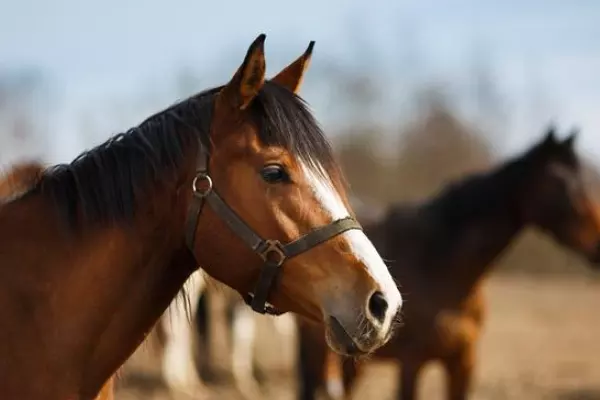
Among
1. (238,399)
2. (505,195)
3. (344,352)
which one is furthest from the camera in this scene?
(238,399)

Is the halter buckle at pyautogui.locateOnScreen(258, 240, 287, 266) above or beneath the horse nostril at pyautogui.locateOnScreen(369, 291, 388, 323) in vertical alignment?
above

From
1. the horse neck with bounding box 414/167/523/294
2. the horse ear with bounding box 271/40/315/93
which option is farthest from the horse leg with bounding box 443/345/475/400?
the horse ear with bounding box 271/40/315/93

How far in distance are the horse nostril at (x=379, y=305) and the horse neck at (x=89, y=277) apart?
549 mm

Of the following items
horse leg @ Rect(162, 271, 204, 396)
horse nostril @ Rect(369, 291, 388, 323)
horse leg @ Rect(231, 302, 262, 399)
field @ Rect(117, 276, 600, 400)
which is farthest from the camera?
horse leg @ Rect(231, 302, 262, 399)

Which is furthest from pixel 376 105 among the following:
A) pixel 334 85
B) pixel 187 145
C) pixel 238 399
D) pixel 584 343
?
pixel 187 145

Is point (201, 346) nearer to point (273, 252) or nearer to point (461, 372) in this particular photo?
point (461, 372)

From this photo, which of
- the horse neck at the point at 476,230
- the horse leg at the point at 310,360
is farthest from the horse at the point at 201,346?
the horse neck at the point at 476,230

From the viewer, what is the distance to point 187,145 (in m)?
2.44

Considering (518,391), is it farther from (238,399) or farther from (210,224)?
(210,224)

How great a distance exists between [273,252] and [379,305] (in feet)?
1.03

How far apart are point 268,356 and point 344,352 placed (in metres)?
9.63

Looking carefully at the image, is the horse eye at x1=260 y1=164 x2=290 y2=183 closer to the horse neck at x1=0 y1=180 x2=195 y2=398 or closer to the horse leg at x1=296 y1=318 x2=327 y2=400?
the horse neck at x1=0 y1=180 x2=195 y2=398

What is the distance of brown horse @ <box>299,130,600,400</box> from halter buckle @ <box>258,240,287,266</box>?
3.94m

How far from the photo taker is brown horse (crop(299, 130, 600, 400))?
6.22 meters
